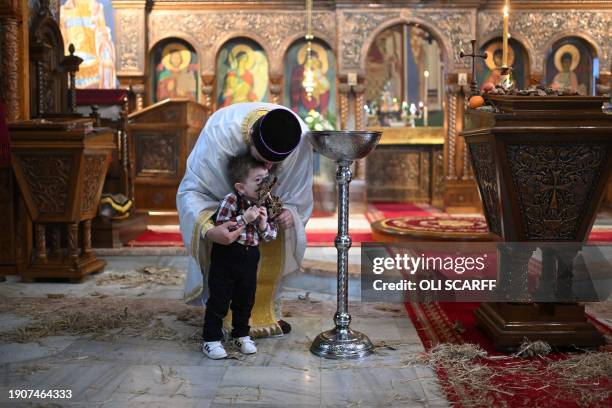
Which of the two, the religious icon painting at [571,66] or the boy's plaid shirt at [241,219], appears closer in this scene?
the boy's plaid shirt at [241,219]

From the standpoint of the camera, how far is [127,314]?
3971 mm

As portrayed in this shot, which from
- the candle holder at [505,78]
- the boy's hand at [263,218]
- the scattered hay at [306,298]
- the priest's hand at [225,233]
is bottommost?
the scattered hay at [306,298]

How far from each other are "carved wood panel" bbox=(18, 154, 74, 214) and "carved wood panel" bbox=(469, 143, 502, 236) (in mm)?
2925

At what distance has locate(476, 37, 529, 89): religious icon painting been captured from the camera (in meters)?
11.0

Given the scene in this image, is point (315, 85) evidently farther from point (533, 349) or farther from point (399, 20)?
point (533, 349)

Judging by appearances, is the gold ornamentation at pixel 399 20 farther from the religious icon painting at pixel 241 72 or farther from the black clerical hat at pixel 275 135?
the black clerical hat at pixel 275 135

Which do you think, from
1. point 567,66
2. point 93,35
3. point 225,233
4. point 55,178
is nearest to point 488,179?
point 225,233

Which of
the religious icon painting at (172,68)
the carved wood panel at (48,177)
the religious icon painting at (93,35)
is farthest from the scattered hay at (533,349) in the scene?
the religious icon painting at (93,35)

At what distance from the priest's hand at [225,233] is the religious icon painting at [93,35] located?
346 inches

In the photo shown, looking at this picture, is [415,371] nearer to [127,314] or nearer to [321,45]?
[127,314]

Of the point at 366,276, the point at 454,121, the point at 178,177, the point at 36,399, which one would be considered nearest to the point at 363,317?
the point at 366,276

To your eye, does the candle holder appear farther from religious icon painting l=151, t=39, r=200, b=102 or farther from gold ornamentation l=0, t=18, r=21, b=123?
religious icon painting l=151, t=39, r=200, b=102

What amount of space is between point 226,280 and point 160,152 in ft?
18.7

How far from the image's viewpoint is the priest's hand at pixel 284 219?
10.8ft
